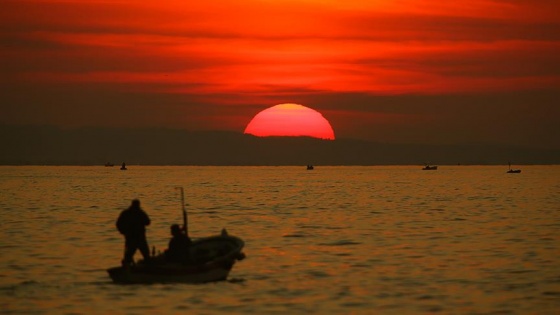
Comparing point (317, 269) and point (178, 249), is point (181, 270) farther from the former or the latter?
point (317, 269)

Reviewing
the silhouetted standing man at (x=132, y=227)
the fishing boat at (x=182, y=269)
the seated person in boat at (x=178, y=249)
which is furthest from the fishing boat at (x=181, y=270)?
the silhouetted standing man at (x=132, y=227)

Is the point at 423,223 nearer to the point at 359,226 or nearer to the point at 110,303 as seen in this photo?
the point at 359,226

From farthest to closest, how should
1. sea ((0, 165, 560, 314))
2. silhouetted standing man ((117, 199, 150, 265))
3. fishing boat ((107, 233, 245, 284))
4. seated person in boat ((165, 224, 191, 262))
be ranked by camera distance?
→ 1. seated person in boat ((165, 224, 191, 262))
2. silhouetted standing man ((117, 199, 150, 265))
3. fishing boat ((107, 233, 245, 284))
4. sea ((0, 165, 560, 314))

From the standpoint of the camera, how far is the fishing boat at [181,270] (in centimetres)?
3212

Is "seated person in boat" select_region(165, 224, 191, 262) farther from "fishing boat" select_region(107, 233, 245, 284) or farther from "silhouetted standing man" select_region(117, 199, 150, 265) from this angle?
"silhouetted standing man" select_region(117, 199, 150, 265)

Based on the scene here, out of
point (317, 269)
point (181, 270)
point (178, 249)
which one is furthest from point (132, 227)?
Result: point (317, 269)

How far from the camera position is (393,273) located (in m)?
36.4

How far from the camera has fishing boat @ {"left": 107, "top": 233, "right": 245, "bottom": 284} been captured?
32.1 meters

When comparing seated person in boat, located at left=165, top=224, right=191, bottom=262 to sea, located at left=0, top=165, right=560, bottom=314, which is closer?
sea, located at left=0, top=165, right=560, bottom=314

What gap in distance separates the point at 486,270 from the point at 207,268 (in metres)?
11.2

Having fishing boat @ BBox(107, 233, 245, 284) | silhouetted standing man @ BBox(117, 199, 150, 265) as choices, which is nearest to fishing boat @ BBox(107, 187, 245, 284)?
fishing boat @ BBox(107, 233, 245, 284)

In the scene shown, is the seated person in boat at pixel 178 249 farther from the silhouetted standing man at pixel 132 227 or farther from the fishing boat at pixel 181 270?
the silhouetted standing man at pixel 132 227

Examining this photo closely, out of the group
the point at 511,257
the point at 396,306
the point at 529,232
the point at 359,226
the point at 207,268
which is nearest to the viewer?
the point at 396,306

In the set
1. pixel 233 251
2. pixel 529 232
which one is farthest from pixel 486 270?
pixel 529 232
